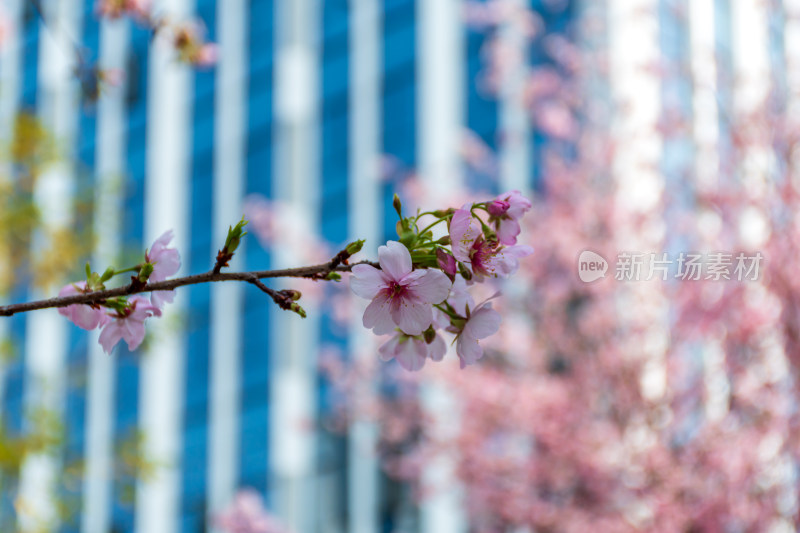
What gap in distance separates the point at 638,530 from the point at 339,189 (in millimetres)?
11625

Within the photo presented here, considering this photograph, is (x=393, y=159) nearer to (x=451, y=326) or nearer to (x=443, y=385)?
(x=443, y=385)

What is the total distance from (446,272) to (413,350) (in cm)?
27

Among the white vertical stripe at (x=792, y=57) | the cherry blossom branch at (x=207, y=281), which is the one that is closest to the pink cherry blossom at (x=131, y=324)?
the cherry blossom branch at (x=207, y=281)

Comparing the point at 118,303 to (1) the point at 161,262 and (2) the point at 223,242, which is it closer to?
(1) the point at 161,262

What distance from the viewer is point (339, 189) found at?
16.6m

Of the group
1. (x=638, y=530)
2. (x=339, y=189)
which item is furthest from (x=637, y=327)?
(x=339, y=189)

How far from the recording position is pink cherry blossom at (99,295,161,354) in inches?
60.5

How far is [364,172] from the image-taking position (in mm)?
16219

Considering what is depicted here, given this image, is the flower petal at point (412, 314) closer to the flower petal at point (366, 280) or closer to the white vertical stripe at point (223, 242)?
the flower petal at point (366, 280)

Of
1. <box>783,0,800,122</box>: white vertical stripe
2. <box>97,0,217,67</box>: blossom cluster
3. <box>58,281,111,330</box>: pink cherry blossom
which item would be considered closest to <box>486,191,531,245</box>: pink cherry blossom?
<box>58,281,111,330</box>: pink cherry blossom

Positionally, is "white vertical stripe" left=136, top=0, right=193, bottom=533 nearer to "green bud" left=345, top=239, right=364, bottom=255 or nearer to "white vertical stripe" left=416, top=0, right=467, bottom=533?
"white vertical stripe" left=416, top=0, right=467, bottom=533

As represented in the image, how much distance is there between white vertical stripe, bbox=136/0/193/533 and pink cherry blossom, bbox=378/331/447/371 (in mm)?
15605

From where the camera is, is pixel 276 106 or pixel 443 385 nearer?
pixel 443 385

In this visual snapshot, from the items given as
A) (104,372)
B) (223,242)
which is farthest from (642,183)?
(104,372)
